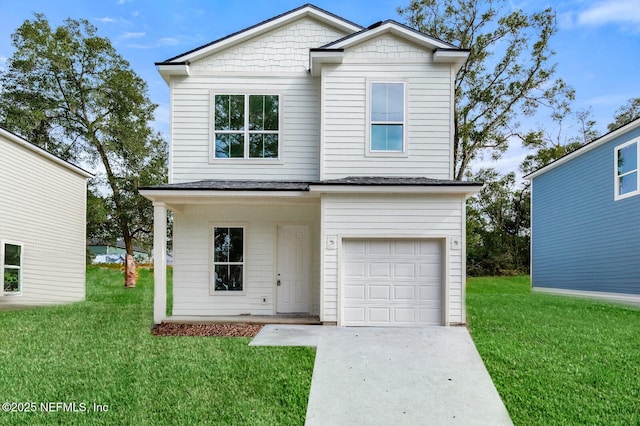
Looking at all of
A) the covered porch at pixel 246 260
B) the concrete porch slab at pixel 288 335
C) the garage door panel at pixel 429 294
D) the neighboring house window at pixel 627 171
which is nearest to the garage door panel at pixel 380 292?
the garage door panel at pixel 429 294

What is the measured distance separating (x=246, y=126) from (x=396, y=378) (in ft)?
23.3

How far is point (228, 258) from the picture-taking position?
11.1 meters

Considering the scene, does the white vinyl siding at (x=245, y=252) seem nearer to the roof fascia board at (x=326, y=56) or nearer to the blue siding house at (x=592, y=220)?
the roof fascia board at (x=326, y=56)

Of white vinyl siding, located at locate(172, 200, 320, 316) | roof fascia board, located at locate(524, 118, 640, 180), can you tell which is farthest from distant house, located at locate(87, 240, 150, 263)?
roof fascia board, located at locate(524, 118, 640, 180)

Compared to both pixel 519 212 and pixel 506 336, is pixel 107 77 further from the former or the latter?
pixel 519 212

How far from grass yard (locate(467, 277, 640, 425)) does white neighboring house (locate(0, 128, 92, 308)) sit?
1218 centimetres

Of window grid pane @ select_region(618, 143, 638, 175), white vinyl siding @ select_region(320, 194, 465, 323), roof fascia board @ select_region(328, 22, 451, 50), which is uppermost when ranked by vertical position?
roof fascia board @ select_region(328, 22, 451, 50)

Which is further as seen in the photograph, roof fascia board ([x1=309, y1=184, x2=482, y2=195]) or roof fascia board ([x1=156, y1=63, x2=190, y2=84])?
roof fascia board ([x1=156, y1=63, x2=190, y2=84])

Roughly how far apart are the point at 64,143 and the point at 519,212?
82.1 feet

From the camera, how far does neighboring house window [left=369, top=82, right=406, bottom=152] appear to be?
10359 millimetres

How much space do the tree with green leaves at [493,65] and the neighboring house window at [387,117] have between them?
12.5m

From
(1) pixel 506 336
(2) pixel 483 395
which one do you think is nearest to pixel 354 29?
(1) pixel 506 336

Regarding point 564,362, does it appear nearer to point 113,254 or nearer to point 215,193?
point 215,193

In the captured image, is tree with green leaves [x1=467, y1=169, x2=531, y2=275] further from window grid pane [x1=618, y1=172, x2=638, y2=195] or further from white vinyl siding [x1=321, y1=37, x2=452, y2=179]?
white vinyl siding [x1=321, y1=37, x2=452, y2=179]
